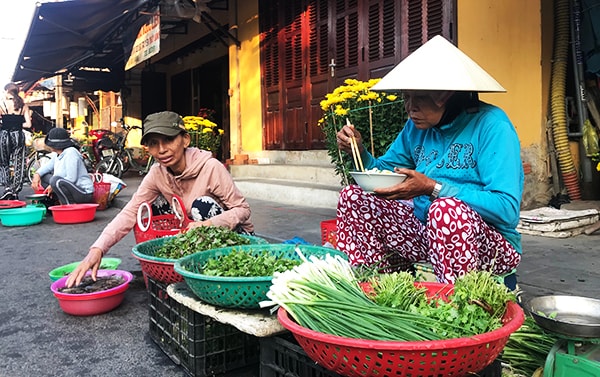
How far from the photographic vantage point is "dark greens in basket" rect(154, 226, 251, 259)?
2262mm

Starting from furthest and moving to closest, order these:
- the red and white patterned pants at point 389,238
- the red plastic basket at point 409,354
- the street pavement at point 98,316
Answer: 1. the street pavement at point 98,316
2. the red and white patterned pants at point 389,238
3. the red plastic basket at point 409,354

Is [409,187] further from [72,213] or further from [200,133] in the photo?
[200,133]

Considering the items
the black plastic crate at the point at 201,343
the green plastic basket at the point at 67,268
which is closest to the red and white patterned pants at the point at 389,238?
the black plastic crate at the point at 201,343

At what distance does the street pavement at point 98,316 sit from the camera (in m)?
2.15

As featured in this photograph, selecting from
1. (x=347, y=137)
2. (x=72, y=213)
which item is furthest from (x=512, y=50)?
(x=72, y=213)

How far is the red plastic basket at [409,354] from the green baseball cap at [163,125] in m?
1.80

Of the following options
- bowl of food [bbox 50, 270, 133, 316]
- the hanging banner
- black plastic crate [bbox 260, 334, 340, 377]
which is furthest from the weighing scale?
the hanging banner

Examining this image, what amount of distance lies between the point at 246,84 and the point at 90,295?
24.0 feet

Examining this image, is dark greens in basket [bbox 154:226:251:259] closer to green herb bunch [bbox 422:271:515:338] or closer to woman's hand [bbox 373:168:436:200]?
woman's hand [bbox 373:168:436:200]

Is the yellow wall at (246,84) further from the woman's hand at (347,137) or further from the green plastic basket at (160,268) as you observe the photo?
the green plastic basket at (160,268)

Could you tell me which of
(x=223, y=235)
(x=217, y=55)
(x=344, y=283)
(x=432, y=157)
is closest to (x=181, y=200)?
(x=223, y=235)

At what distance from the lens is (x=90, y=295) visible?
2.59 meters

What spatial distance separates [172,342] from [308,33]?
258 inches

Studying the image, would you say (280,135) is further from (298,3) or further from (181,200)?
(181,200)
